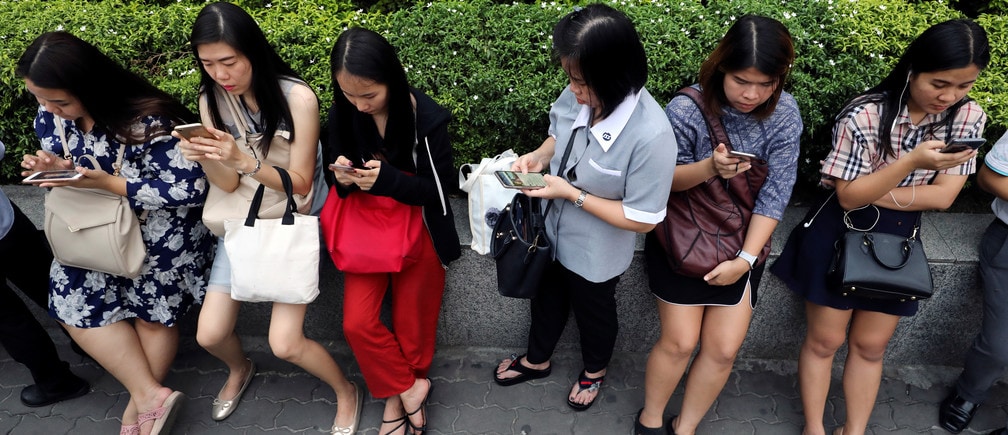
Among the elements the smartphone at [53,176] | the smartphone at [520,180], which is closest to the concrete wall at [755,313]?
the smartphone at [520,180]

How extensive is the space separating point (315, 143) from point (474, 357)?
1.61 meters

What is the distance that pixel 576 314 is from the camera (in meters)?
3.24

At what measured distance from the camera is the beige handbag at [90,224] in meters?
2.85

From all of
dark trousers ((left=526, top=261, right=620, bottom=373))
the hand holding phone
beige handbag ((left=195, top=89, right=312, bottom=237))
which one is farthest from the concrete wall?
the hand holding phone

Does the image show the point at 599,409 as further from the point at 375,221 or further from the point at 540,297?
the point at 375,221

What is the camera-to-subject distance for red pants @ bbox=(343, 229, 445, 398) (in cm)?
304

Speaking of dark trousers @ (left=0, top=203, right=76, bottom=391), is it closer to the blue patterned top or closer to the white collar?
the white collar

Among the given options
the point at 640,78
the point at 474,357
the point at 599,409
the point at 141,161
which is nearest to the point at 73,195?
the point at 141,161

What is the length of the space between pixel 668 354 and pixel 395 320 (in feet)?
4.32

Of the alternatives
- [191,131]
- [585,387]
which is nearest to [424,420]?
[585,387]

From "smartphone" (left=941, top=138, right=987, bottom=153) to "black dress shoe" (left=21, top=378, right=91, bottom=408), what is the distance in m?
4.28

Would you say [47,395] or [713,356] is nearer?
[713,356]

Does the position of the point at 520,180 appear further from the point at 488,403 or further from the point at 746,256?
the point at 488,403

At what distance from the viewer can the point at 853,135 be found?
8.68ft
